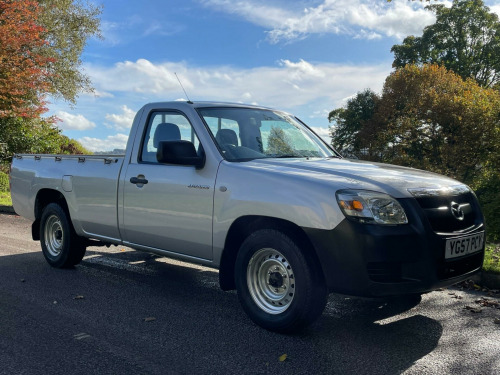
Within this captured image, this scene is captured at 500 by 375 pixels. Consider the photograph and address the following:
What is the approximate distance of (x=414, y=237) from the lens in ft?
12.0

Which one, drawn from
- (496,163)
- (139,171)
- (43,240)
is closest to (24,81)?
(43,240)

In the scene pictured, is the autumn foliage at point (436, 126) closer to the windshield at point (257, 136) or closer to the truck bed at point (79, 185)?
the windshield at point (257, 136)

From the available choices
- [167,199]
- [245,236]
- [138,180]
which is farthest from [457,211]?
[138,180]

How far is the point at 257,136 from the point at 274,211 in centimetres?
134

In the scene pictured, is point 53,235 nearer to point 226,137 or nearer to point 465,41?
point 226,137

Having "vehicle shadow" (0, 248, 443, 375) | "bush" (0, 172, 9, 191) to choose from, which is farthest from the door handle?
"bush" (0, 172, 9, 191)

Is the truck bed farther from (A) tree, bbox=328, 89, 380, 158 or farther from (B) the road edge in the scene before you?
(A) tree, bbox=328, 89, 380, 158

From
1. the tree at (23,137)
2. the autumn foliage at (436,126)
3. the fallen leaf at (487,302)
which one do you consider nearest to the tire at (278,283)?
the fallen leaf at (487,302)

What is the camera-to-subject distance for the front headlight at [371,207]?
3.67 meters

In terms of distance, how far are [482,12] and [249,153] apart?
45016mm

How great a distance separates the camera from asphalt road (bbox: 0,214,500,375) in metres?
3.54

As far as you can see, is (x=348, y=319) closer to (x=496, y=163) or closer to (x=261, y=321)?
(x=261, y=321)

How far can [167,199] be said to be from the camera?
4.90m

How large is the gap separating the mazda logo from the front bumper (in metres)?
0.36
